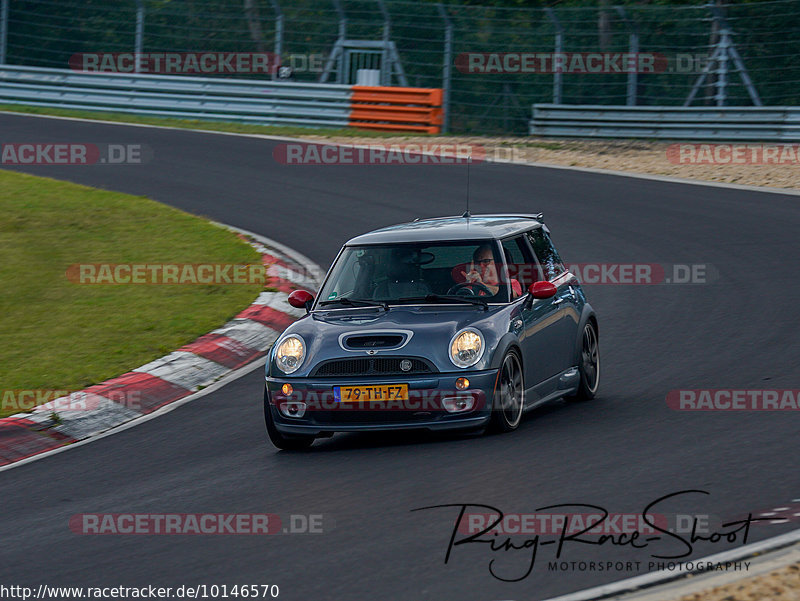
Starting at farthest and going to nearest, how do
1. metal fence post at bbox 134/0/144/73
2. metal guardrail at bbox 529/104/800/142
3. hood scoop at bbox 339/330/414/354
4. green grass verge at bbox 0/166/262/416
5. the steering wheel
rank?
1. metal fence post at bbox 134/0/144/73
2. metal guardrail at bbox 529/104/800/142
3. green grass verge at bbox 0/166/262/416
4. the steering wheel
5. hood scoop at bbox 339/330/414/354

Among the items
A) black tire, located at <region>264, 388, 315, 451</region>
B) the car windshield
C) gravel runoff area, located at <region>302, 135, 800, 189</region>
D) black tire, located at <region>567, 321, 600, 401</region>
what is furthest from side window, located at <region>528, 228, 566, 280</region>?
gravel runoff area, located at <region>302, 135, 800, 189</region>

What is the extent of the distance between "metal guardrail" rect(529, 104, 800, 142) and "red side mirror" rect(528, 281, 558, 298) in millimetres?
16267

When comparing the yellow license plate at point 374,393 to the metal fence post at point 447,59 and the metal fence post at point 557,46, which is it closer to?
the metal fence post at point 447,59

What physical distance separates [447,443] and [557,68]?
21023 mm

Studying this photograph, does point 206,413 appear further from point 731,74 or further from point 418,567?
point 731,74

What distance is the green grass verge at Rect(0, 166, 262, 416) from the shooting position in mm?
11078

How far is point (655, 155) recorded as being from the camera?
24297mm

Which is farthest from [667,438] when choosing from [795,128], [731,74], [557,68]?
[557,68]

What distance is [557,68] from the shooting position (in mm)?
28219

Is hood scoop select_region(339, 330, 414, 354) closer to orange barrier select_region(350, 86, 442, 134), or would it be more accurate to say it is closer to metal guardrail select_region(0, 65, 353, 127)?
orange barrier select_region(350, 86, 442, 134)

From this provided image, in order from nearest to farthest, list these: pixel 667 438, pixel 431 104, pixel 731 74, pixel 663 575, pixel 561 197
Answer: pixel 663 575
pixel 667 438
pixel 561 197
pixel 731 74
pixel 431 104

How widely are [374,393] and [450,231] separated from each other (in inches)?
67.9

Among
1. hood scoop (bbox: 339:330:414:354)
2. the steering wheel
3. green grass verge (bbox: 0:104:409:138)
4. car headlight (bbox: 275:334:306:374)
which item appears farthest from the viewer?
green grass verge (bbox: 0:104:409:138)

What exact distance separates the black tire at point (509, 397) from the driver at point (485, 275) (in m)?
0.58
